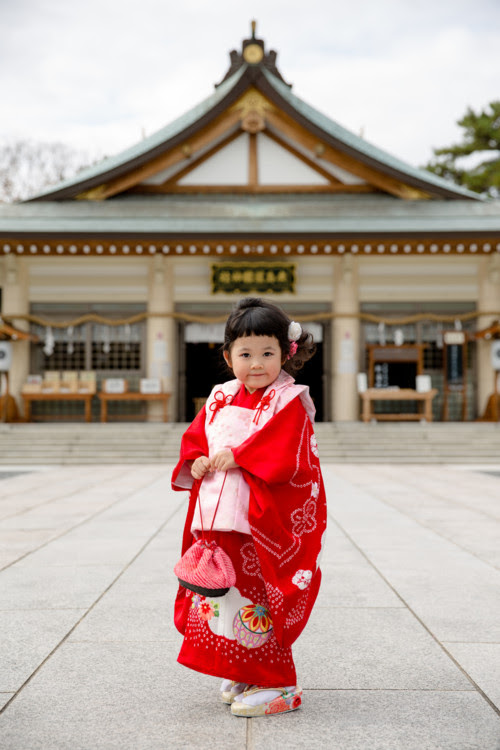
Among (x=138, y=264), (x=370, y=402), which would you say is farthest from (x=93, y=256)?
(x=370, y=402)

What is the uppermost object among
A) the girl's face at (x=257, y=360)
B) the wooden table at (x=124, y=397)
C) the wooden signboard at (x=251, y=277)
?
the wooden signboard at (x=251, y=277)

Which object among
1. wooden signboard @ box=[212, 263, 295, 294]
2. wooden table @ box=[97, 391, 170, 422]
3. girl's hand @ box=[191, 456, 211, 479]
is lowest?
wooden table @ box=[97, 391, 170, 422]

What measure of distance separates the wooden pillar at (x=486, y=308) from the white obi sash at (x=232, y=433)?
43.6ft

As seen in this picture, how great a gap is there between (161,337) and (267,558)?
12.7m

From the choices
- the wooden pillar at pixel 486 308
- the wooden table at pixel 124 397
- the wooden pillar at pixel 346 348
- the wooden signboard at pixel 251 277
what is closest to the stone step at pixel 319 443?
the wooden table at pixel 124 397

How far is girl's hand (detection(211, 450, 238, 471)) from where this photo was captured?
2.24m

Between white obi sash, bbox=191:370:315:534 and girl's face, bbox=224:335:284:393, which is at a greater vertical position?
girl's face, bbox=224:335:284:393

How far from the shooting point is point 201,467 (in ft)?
7.54

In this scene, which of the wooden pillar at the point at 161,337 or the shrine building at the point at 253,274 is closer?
the shrine building at the point at 253,274

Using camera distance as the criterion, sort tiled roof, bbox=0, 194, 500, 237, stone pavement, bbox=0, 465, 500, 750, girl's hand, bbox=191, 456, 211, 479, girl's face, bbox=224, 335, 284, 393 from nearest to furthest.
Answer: stone pavement, bbox=0, 465, 500, 750 → girl's hand, bbox=191, 456, 211, 479 → girl's face, bbox=224, 335, 284, 393 → tiled roof, bbox=0, 194, 500, 237

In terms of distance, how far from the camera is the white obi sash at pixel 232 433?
2.24m

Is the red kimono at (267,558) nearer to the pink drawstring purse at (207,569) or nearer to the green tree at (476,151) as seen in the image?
the pink drawstring purse at (207,569)

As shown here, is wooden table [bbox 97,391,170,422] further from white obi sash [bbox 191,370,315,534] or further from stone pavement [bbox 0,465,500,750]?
white obi sash [bbox 191,370,315,534]

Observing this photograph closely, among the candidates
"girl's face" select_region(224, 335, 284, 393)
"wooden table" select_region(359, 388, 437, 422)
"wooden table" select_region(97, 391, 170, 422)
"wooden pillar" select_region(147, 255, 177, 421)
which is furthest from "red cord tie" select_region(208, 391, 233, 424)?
"wooden pillar" select_region(147, 255, 177, 421)
